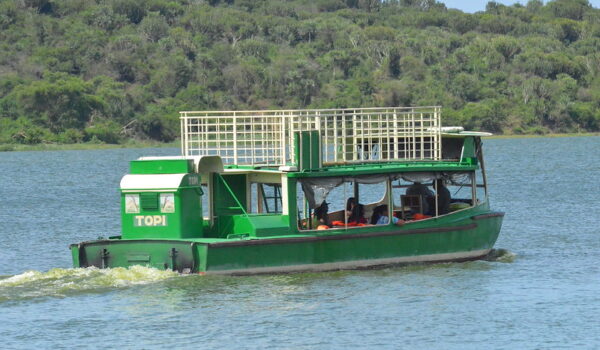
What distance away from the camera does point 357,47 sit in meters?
128

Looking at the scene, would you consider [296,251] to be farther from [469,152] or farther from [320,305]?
[469,152]

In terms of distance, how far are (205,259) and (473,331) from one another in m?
4.95

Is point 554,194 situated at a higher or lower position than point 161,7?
lower

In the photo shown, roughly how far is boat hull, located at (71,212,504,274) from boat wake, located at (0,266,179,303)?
161 millimetres

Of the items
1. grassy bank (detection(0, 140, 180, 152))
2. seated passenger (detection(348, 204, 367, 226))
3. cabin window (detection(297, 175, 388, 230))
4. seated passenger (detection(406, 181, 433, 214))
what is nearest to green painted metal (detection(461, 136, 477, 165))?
seated passenger (detection(406, 181, 433, 214))

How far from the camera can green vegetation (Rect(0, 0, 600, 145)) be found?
9475 centimetres

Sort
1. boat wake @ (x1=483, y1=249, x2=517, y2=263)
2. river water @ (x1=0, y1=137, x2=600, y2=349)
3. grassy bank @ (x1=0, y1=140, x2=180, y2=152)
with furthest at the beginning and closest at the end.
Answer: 1. grassy bank @ (x1=0, y1=140, x2=180, y2=152)
2. boat wake @ (x1=483, y1=249, x2=517, y2=263)
3. river water @ (x1=0, y1=137, x2=600, y2=349)

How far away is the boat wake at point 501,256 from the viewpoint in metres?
26.0

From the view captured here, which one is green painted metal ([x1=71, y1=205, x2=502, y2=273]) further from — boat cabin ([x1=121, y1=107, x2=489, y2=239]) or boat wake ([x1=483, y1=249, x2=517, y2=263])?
boat wake ([x1=483, y1=249, x2=517, y2=263])

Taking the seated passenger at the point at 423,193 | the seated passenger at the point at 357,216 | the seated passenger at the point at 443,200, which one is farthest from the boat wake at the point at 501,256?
the seated passenger at the point at 357,216

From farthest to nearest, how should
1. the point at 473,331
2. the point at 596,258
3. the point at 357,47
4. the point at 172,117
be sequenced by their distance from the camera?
the point at 357,47
the point at 172,117
the point at 596,258
the point at 473,331

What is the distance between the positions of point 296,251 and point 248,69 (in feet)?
286

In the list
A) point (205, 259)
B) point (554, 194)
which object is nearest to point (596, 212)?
point (554, 194)

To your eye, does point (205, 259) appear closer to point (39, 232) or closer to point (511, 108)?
point (39, 232)
